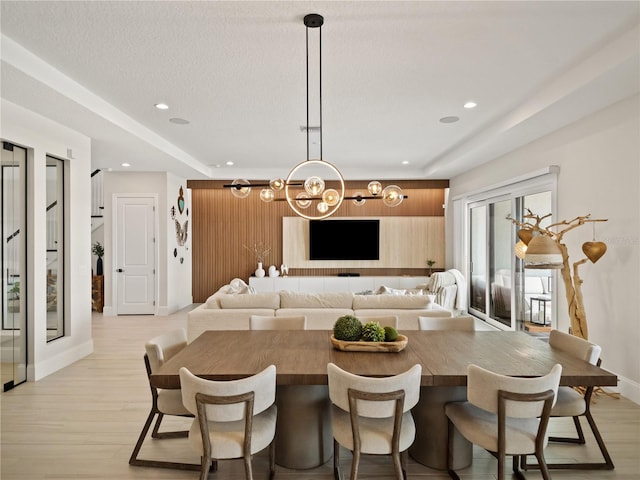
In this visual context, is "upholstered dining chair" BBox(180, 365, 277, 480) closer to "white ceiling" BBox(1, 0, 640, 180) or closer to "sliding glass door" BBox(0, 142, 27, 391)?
"white ceiling" BBox(1, 0, 640, 180)

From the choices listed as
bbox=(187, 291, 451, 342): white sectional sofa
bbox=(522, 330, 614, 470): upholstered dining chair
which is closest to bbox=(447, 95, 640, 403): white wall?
bbox=(522, 330, 614, 470): upholstered dining chair

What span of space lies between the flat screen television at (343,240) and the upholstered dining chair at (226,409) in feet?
22.2

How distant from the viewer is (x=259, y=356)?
243 centimetres

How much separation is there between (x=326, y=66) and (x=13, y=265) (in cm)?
351

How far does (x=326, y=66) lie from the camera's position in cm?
325

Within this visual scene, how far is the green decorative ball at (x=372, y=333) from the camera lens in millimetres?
2545

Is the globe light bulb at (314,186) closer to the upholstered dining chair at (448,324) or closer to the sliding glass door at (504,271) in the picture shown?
the upholstered dining chair at (448,324)

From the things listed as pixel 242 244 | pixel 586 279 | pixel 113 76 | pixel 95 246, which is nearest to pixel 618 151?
pixel 586 279

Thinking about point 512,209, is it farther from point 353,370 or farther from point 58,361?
point 58,361

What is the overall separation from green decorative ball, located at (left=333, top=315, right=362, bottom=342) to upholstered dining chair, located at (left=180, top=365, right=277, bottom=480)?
676 millimetres

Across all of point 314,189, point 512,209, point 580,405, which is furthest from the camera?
point 512,209

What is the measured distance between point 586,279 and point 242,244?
6585 mm

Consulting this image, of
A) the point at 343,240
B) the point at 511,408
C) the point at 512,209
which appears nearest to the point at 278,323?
the point at 511,408

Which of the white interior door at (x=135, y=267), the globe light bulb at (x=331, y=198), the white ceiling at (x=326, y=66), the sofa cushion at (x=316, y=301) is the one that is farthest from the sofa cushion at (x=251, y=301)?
the white interior door at (x=135, y=267)
